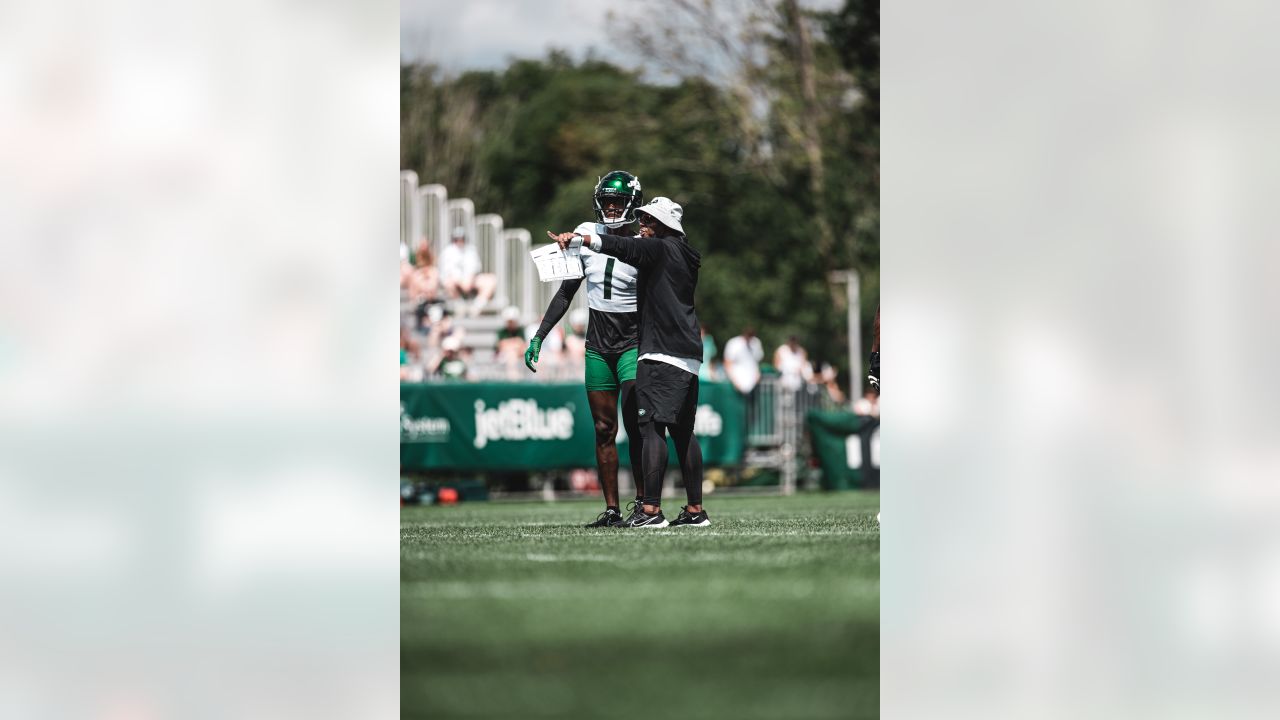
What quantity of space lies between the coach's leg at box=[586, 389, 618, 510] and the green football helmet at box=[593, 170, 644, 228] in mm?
1144

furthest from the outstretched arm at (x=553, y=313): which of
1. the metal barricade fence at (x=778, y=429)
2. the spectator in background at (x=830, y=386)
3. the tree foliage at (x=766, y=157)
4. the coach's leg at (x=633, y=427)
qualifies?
the tree foliage at (x=766, y=157)

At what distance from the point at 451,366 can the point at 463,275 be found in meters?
3.46

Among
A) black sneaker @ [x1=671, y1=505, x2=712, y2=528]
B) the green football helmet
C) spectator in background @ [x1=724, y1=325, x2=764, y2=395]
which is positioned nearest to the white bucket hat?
the green football helmet

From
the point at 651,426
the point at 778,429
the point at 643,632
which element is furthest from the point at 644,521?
the point at 778,429

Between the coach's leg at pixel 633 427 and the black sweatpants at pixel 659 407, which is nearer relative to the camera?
the black sweatpants at pixel 659 407

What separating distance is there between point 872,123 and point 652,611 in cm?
3758

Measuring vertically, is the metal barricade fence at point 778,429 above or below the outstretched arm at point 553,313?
below

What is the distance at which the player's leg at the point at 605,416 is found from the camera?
1103 centimetres

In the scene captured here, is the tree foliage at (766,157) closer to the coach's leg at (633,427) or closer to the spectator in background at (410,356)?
the spectator in background at (410,356)

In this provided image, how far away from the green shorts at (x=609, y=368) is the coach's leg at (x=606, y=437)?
0.06 metres

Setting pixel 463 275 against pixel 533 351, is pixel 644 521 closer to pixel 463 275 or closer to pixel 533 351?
pixel 533 351

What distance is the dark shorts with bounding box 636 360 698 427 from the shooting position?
33.6 ft

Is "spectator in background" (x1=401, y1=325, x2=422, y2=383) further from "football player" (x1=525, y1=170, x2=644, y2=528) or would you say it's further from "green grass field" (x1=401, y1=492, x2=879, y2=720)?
"green grass field" (x1=401, y1=492, x2=879, y2=720)
